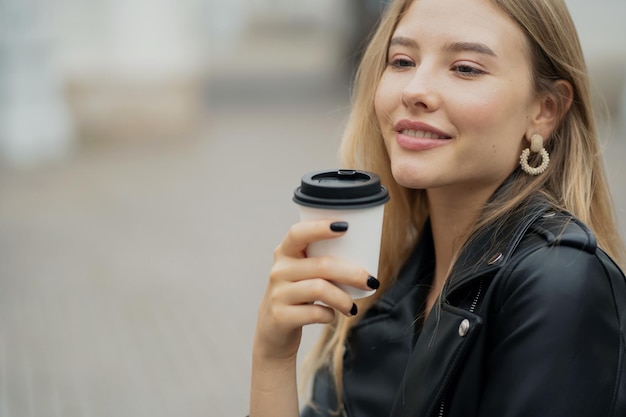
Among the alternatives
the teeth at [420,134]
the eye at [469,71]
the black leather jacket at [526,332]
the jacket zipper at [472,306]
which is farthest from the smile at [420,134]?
the jacket zipper at [472,306]

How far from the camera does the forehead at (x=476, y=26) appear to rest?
175cm

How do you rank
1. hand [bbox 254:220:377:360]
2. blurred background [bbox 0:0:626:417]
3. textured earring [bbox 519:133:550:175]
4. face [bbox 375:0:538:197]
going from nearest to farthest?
hand [bbox 254:220:377:360] < face [bbox 375:0:538:197] < textured earring [bbox 519:133:550:175] < blurred background [bbox 0:0:626:417]

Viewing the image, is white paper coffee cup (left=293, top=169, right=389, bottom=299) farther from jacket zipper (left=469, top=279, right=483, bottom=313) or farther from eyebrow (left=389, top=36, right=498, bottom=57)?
eyebrow (left=389, top=36, right=498, bottom=57)

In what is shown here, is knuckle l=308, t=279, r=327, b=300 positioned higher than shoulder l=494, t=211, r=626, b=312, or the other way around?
shoulder l=494, t=211, r=626, b=312

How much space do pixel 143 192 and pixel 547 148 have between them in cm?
657

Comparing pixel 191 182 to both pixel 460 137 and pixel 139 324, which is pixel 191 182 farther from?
pixel 460 137

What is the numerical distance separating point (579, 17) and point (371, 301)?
9.37 metres

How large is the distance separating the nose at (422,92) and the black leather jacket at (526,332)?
32 centimetres

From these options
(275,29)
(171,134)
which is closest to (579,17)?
(171,134)

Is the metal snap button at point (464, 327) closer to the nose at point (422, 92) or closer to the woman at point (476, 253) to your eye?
the woman at point (476, 253)

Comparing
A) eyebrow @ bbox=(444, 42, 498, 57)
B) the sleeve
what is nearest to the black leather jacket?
the sleeve

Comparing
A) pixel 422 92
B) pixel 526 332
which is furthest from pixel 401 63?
pixel 526 332

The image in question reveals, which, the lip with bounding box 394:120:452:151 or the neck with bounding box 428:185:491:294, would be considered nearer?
the lip with bounding box 394:120:452:151

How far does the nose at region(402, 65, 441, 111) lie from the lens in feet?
5.71
